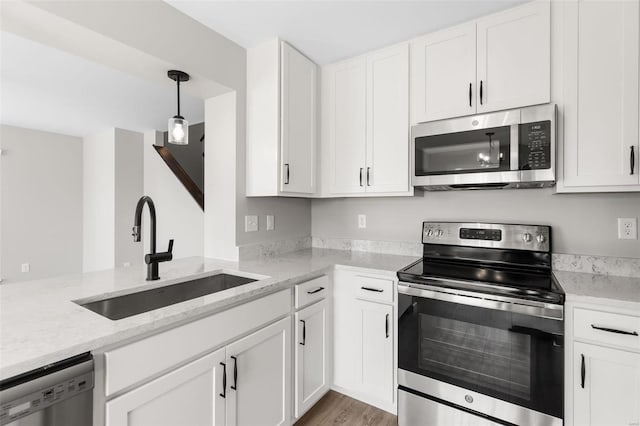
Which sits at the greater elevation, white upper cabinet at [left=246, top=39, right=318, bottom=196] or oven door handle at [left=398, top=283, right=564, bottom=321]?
white upper cabinet at [left=246, top=39, right=318, bottom=196]

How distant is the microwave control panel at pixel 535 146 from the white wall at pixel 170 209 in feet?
11.8

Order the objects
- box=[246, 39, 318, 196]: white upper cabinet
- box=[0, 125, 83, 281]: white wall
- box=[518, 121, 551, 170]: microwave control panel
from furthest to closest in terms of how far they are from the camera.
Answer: box=[0, 125, 83, 281]: white wall
box=[246, 39, 318, 196]: white upper cabinet
box=[518, 121, 551, 170]: microwave control panel

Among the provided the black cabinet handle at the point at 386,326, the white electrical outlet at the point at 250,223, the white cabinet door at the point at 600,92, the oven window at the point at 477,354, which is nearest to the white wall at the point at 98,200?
the white electrical outlet at the point at 250,223

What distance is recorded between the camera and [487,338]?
5.02 feet

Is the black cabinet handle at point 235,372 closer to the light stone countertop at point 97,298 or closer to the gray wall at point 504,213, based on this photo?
the light stone countertop at point 97,298

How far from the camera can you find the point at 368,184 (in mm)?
2250

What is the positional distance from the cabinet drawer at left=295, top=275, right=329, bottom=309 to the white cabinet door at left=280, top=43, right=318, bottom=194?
2.21 feet

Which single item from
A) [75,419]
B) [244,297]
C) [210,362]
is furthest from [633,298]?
[75,419]

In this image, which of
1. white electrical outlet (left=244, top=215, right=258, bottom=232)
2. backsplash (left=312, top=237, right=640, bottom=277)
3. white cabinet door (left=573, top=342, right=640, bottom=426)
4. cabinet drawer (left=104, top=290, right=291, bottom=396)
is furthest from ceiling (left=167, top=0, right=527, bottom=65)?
white cabinet door (left=573, top=342, right=640, bottom=426)

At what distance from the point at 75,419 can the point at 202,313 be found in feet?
1.49

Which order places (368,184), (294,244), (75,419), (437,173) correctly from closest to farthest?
1. (75,419)
2. (437,173)
3. (368,184)
4. (294,244)

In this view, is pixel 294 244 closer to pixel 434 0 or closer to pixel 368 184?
pixel 368 184

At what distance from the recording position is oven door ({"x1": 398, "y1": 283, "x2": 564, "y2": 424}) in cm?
140

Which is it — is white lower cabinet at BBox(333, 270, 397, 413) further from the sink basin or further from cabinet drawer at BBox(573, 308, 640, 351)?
cabinet drawer at BBox(573, 308, 640, 351)
